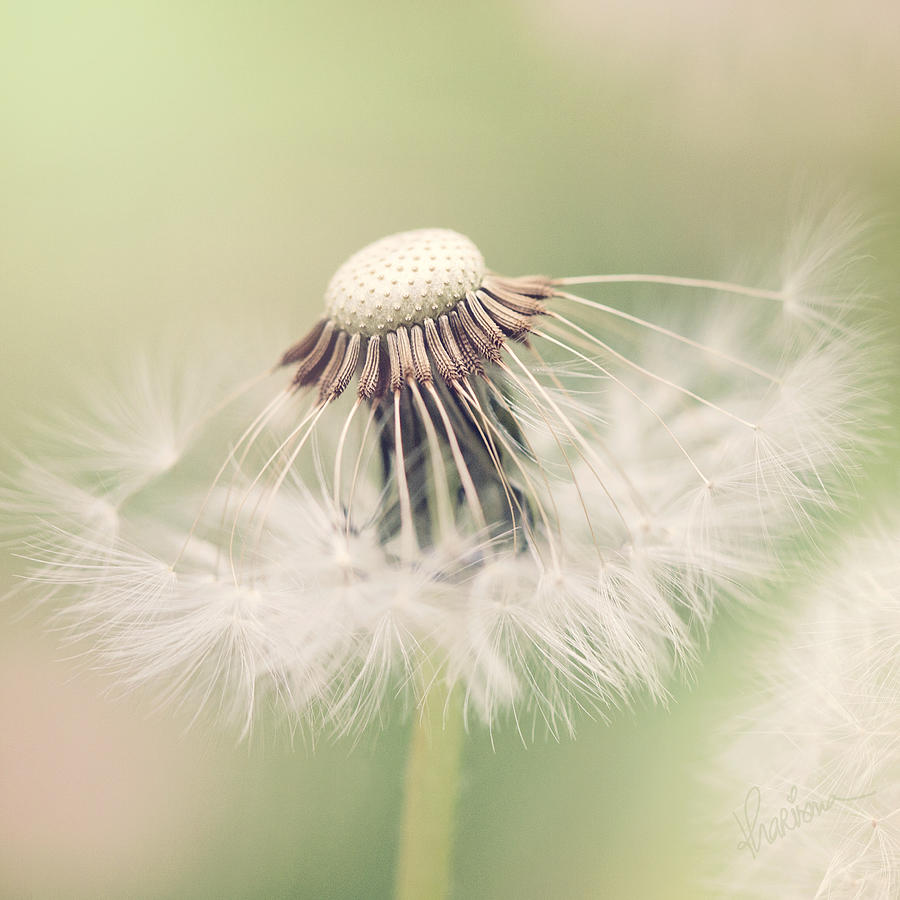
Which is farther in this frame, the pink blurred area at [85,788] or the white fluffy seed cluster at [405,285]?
the pink blurred area at [85,788]

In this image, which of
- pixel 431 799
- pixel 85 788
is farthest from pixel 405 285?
pixel 85 788

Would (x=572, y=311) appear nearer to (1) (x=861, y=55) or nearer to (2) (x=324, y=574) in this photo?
(2) (x=324, y=574)

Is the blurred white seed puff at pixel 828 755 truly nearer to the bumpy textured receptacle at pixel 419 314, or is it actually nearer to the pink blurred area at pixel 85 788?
the bumpy textured receptacle at pixel 419 314

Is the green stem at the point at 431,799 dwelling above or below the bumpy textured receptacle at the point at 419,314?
below

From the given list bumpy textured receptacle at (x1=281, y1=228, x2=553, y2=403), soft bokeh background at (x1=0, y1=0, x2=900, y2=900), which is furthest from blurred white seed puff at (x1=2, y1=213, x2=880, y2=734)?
soft bokeh background at (x1=0, y1=0, x2=900, y2=900)

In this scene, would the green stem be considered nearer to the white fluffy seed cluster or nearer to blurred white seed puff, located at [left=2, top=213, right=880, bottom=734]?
blurred white seed puff, located at [left=2, top=213, right=880, bottom=734]
